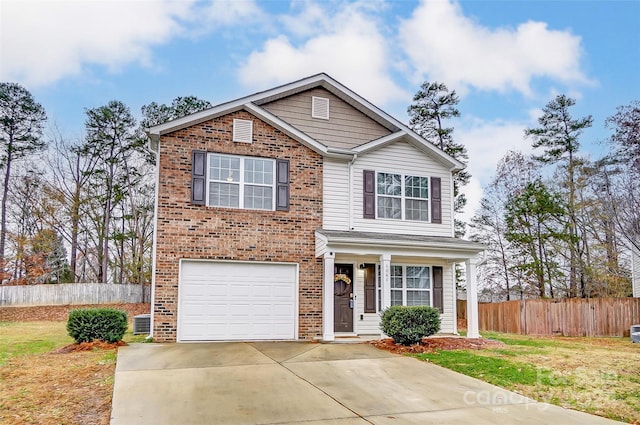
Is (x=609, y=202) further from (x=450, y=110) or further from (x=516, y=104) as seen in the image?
(x=450, y=110)

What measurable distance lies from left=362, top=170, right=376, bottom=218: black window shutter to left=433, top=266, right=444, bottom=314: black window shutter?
2630 mm

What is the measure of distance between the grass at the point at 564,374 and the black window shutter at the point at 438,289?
2875 mm

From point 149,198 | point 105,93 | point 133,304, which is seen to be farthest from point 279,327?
point 105,93

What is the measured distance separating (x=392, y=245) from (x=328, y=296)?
2.18 meters

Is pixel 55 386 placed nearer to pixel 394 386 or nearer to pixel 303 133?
pixel 394 386

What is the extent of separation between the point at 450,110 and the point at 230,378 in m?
23.8

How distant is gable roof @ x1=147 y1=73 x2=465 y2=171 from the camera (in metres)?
13.3

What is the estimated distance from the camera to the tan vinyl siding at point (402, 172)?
14.7 m

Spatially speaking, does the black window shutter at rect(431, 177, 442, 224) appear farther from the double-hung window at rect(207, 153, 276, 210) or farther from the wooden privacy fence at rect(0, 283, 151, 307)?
the wooden privacy fence at rect(0, 283, 151, 307)

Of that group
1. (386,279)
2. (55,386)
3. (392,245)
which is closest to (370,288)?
(386,279)

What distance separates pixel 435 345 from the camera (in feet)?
39.1

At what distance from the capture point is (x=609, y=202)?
671 inches

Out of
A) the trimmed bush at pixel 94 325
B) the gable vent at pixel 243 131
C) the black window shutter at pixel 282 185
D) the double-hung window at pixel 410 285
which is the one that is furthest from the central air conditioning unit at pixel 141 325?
the double-hung window at pixel 410 285

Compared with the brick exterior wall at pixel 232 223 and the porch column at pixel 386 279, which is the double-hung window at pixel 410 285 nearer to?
the porch column at pixel 386 279
